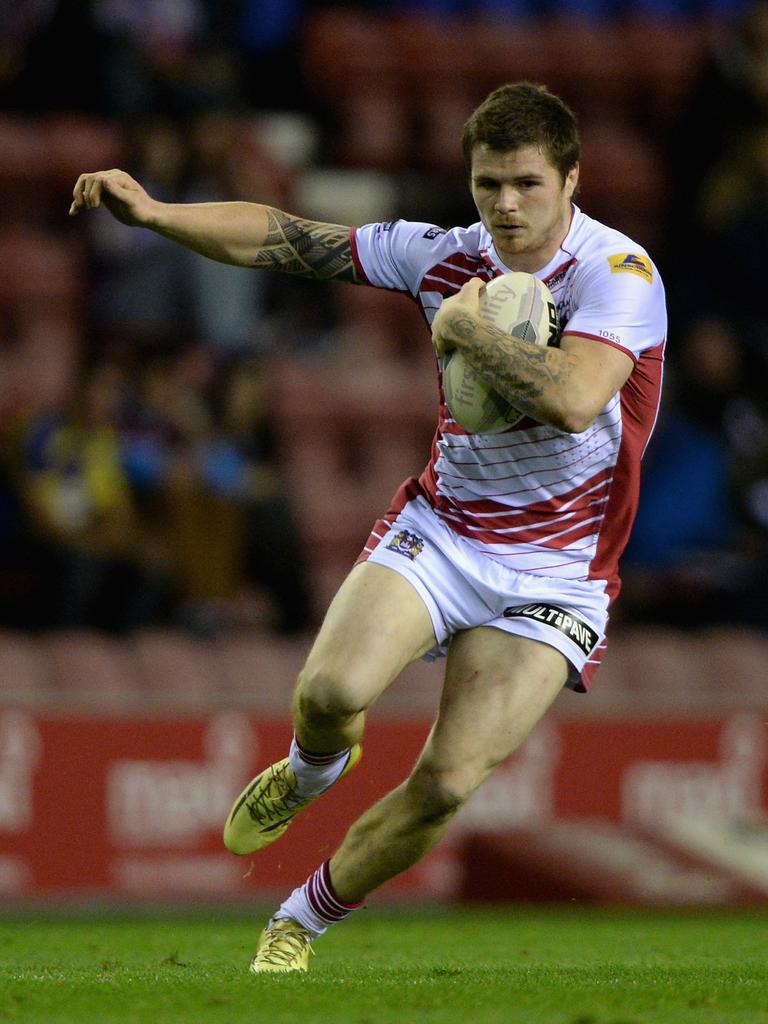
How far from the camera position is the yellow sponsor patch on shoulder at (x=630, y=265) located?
19.7ft

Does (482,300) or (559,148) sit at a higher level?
(559,148)

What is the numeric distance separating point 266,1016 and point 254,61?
40.0ft

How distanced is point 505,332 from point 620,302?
40 centimetres

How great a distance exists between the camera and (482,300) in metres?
5.94

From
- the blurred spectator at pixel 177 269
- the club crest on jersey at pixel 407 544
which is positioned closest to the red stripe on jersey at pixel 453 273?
the club crest on jersey at pixel 407 544

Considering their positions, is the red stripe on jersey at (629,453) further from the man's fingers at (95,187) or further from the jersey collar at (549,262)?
the man's fingers at (95,187)

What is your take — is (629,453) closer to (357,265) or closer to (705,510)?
(357,265)

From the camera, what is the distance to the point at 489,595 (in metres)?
6.05

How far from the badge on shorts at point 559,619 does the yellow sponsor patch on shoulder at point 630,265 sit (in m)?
1.09

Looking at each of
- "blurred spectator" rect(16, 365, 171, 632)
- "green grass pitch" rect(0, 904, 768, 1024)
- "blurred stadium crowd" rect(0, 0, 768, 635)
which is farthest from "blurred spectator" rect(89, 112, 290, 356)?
"green grass pitch" rect(0, 904, 768, 1024)

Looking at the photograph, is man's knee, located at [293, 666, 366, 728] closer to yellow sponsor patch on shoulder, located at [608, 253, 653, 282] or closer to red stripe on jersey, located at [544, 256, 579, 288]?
red stripe on jersey, located at [544, 256, 579, 288]

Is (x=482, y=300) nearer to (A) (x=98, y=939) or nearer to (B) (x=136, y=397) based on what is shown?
(A) (x=98, y=939)

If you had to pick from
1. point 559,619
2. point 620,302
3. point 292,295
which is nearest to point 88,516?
point 292,295

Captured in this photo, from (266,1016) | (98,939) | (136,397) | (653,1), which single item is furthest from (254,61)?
(266,1016)
